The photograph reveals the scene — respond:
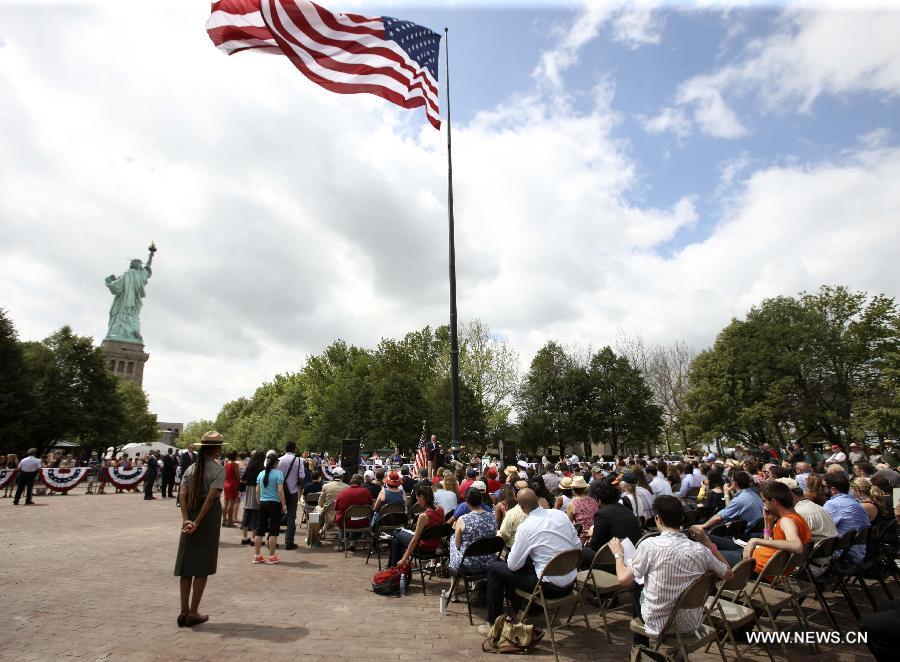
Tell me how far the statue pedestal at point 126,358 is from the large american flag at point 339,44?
82.7m

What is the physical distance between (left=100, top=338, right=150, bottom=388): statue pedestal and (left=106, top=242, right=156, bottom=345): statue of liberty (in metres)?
0.82

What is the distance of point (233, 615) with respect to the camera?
19.0ft

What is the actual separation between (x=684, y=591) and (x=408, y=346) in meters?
53.2

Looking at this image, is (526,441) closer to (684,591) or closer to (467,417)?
(467,417)

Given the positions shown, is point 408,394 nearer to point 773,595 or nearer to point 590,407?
point 590,407

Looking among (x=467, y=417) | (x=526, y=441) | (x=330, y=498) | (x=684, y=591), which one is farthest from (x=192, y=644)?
(x=526, y=441)

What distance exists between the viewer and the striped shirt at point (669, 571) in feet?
12.0

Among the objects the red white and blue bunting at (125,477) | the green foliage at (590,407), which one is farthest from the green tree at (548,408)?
the red white and blue bunting at (125,477)

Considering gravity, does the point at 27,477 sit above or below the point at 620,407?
below

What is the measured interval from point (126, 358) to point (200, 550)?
88209 mm

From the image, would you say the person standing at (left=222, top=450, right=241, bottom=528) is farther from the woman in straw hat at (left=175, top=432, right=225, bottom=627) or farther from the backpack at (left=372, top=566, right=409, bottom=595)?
the woman in straw hat at (left=175, top=432, right=225, bottom=627)

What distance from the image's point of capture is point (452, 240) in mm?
13305

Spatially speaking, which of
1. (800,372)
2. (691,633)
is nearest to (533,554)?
(691,633)

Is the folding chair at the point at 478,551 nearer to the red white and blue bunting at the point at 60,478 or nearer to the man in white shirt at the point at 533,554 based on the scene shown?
the man in white shirt at the point at 533,554
